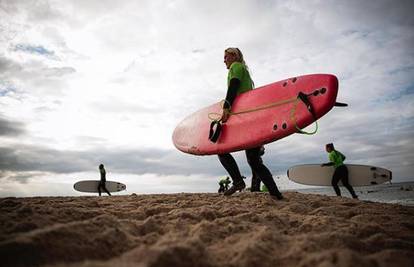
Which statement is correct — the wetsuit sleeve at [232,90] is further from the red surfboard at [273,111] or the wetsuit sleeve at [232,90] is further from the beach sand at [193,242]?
the beach sand at [193,242]

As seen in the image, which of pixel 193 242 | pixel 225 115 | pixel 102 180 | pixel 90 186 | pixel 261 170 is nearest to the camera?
pixel 193 242

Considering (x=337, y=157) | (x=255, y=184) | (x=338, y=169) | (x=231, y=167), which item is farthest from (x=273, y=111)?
(x=338, y=169)

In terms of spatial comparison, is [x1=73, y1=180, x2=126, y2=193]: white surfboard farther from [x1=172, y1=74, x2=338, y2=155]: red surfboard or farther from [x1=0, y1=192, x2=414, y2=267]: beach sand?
[x1=0, y1=192, x2=414, y2=267]: beach sand

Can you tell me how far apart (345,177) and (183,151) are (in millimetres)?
5090

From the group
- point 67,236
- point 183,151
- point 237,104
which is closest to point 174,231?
point 67,236

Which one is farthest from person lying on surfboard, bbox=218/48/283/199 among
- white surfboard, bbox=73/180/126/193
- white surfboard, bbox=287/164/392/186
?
white surfboard, bbox=73/180/126/193

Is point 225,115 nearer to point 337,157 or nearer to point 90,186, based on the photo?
point 337,157

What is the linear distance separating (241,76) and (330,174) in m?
5.81

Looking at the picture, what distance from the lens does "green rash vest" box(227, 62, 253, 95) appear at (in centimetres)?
367

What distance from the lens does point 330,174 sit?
8023mm

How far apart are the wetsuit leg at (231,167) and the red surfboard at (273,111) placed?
106 mm

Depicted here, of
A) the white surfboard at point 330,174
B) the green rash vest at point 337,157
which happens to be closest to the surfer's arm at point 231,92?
the green rash vest at point 337,157

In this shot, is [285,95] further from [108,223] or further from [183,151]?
[108,223]

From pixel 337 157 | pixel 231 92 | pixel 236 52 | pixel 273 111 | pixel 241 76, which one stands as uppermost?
pixel 236 52
